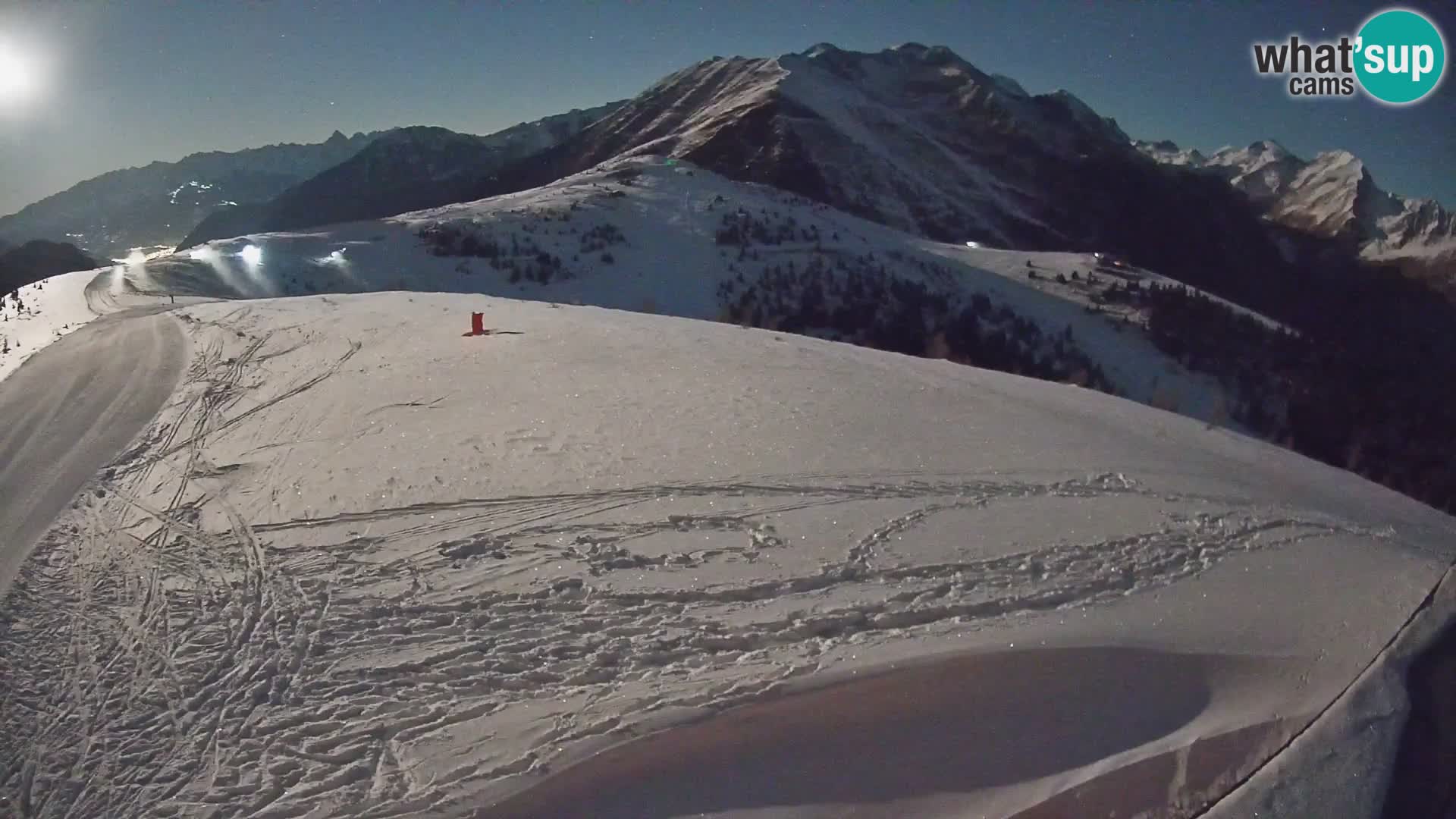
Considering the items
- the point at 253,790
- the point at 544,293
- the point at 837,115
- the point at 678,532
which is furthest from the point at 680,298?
the point at 837,115

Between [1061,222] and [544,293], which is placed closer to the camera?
[544,293]

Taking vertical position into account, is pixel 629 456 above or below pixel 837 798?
above

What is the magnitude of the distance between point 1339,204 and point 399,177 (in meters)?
112

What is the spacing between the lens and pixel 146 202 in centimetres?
14500

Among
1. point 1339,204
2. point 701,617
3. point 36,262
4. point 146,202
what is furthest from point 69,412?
point 146,202

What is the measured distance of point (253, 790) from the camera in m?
3.54

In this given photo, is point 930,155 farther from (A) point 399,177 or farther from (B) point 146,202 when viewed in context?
(B) point 146,202

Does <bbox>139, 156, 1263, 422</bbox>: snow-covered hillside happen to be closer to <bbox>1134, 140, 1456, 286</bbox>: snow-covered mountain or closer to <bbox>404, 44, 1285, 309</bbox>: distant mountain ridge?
<bbox>1134, 140, 1456, 286</bbox>: snow-covered mountain

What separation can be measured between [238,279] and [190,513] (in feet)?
62.2

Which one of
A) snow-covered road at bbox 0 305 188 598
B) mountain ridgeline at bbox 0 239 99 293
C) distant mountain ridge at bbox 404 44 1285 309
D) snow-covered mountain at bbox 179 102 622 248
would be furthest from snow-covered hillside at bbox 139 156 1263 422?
snow-covered mountain at bbox 179 102 622 248

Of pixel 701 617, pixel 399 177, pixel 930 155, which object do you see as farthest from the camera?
pixel 399 177

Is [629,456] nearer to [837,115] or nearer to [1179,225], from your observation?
[837,115]

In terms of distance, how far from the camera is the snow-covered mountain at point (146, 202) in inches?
4464

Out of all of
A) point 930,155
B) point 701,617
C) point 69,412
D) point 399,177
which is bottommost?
point 701,617
